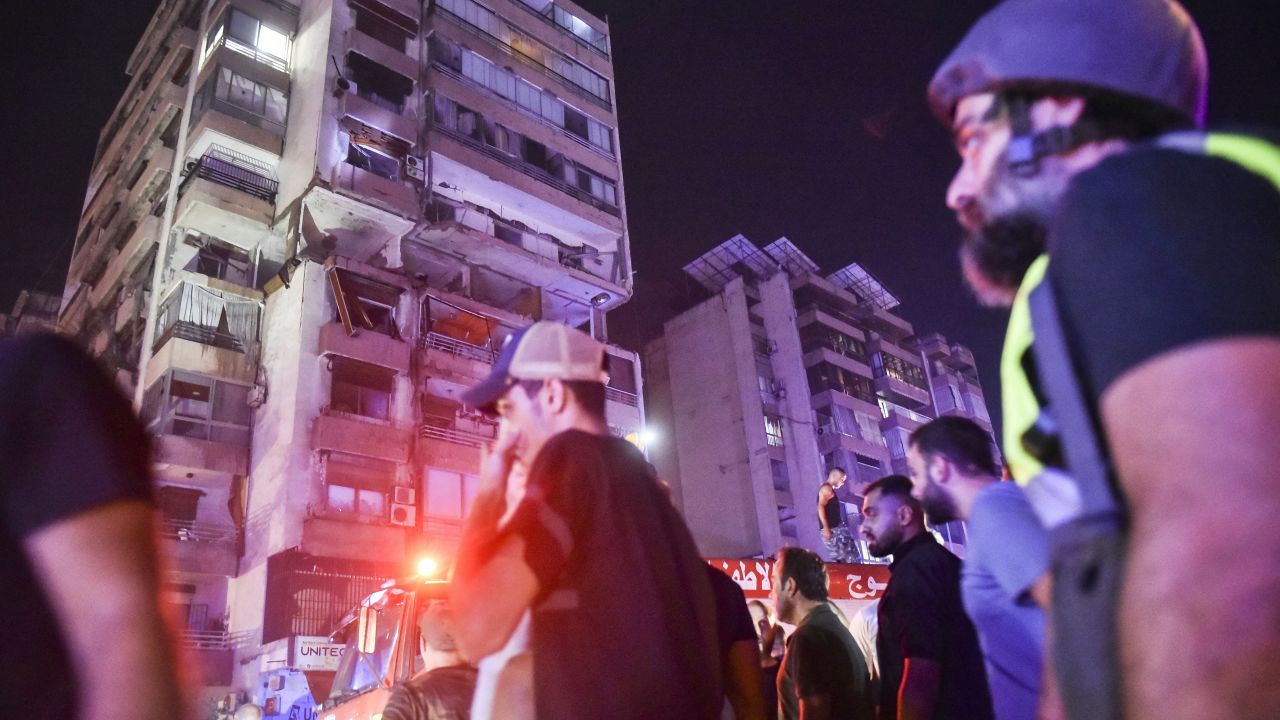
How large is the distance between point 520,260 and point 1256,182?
31.6 m

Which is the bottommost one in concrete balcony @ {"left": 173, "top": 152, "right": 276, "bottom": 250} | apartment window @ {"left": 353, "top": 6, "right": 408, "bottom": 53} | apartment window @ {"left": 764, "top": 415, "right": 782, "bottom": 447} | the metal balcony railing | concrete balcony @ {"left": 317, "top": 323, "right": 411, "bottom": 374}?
the metal balcony railing

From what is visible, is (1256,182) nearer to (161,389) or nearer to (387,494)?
(387,494)

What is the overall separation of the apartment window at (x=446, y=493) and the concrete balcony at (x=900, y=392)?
1268 inches

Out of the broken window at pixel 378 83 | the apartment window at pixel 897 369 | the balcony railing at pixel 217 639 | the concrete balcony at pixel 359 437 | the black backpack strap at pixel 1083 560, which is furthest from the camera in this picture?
the apartment window at pixel 897 369

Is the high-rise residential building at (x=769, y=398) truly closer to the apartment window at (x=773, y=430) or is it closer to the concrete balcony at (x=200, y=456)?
the apartment window at (x=773, y=430)

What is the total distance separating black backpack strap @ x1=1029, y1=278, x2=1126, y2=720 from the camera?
918 millimetres

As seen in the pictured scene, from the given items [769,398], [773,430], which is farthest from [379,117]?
[773,430]

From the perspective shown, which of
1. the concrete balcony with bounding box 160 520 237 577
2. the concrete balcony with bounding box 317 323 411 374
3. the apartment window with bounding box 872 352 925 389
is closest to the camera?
the concrete balcony with bounding box 160 520 237 577

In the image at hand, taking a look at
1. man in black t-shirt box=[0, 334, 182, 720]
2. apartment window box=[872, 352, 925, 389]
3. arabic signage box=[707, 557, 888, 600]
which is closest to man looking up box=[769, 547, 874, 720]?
man in black t-shirt box=[0, 334, 182, 720]

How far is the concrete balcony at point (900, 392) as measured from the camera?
5162 cm

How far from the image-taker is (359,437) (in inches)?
982

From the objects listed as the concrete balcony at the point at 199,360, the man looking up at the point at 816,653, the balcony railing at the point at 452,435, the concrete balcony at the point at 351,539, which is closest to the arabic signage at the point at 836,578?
the man looking up at the point at 816,653

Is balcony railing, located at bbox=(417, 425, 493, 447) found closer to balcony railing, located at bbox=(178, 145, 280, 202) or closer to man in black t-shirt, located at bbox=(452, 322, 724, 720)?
balcony railing, located at bbox=(178, 145, 280, 202)

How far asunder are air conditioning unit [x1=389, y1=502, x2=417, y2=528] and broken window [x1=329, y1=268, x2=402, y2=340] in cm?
573
